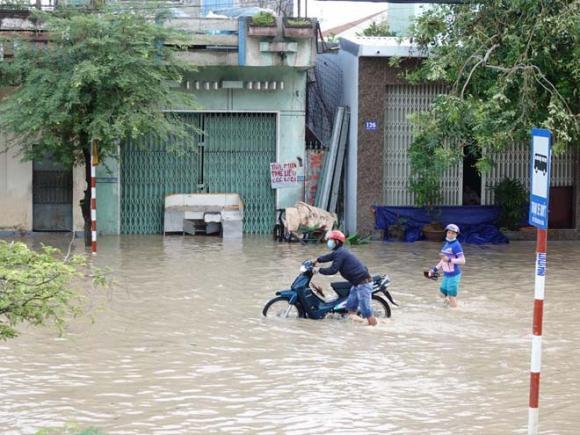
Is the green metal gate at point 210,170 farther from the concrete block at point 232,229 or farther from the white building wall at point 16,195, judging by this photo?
the white building wall at point 16,195

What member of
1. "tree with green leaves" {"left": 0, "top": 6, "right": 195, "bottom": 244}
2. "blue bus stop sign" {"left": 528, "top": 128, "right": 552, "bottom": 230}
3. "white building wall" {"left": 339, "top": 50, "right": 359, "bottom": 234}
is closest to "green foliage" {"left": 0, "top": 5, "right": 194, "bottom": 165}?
"tree with green leaves" {"left": 0, "top": 6, "right": 195, "bottom": 244}

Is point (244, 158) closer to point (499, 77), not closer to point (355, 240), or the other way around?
point (355, 240)

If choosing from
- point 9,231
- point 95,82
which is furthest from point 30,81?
point 9,231

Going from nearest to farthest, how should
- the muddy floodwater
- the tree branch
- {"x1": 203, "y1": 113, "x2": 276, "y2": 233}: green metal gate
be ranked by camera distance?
1. the muddy floodwater
2. the tree branch
3. {"x1": 203, "y1": 113, "x2": 276, "y2": 233}: green metal gate

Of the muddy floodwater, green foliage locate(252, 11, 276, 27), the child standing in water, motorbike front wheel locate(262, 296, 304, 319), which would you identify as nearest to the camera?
the muddy floodwater

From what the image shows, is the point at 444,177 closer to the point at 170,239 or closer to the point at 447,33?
the point at 447,33

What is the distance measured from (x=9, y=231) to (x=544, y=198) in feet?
55.2

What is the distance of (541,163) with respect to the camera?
8477mm

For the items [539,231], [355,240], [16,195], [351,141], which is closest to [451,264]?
[539,231]

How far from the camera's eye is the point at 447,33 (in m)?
20.3

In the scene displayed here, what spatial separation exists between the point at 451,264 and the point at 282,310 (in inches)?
91.7

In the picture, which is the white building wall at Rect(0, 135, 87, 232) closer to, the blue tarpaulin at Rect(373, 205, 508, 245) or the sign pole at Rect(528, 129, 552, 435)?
the blue tarpaulin at Rect(373, 205, 508, 245)

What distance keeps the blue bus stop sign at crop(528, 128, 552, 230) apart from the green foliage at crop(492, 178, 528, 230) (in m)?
15.1

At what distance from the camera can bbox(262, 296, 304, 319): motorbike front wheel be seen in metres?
14.2
